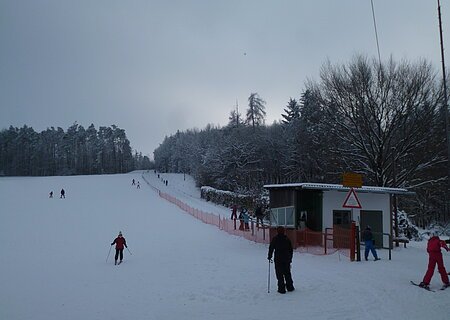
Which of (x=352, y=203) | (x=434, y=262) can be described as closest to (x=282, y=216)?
(x=352, y=203)

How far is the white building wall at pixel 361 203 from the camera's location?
21375 millimetres

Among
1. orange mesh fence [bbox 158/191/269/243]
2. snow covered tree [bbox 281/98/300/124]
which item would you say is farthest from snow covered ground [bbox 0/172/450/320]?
snow covered tree [bbox 281/98/300/124]

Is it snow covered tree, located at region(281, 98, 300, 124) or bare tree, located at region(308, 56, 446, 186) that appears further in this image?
snow covered tree, located at region(281, 98, 300, 124)

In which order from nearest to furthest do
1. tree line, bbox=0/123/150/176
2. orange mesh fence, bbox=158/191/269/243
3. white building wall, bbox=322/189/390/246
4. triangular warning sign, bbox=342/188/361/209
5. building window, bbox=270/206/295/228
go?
triangular warning sign, bbox=342/188/361/209
white building wall, bbox=322/189/390/246
building window, bbox=270/206/295/228
orange mesh fence, bbox=158/191/269/243
tree line, bbox=0/123/150/176

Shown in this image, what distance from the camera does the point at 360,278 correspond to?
12.3m

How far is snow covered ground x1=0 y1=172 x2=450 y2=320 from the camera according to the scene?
941 cm

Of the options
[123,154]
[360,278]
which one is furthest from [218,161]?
[123,154]

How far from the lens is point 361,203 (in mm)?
21875

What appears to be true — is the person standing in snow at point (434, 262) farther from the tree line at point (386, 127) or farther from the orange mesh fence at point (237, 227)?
the tree line at point (386, 127)

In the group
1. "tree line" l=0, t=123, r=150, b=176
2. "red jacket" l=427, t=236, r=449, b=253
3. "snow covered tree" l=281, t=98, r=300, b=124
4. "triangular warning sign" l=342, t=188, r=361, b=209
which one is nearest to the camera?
"red jacket" l=427, t=236, r=449, b=253

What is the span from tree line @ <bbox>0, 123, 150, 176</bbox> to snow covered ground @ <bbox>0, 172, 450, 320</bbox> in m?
126

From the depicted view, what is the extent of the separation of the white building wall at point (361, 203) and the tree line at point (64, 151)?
140634 millimetres

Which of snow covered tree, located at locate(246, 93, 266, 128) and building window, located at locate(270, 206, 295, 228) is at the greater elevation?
snow covered tree, located at locate(246, 93, 266, 128)

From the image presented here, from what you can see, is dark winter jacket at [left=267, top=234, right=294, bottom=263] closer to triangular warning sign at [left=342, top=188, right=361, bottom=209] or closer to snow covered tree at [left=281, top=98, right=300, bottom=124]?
triangular warning sign at [left=342, top=188, right=361, bottom=209]
